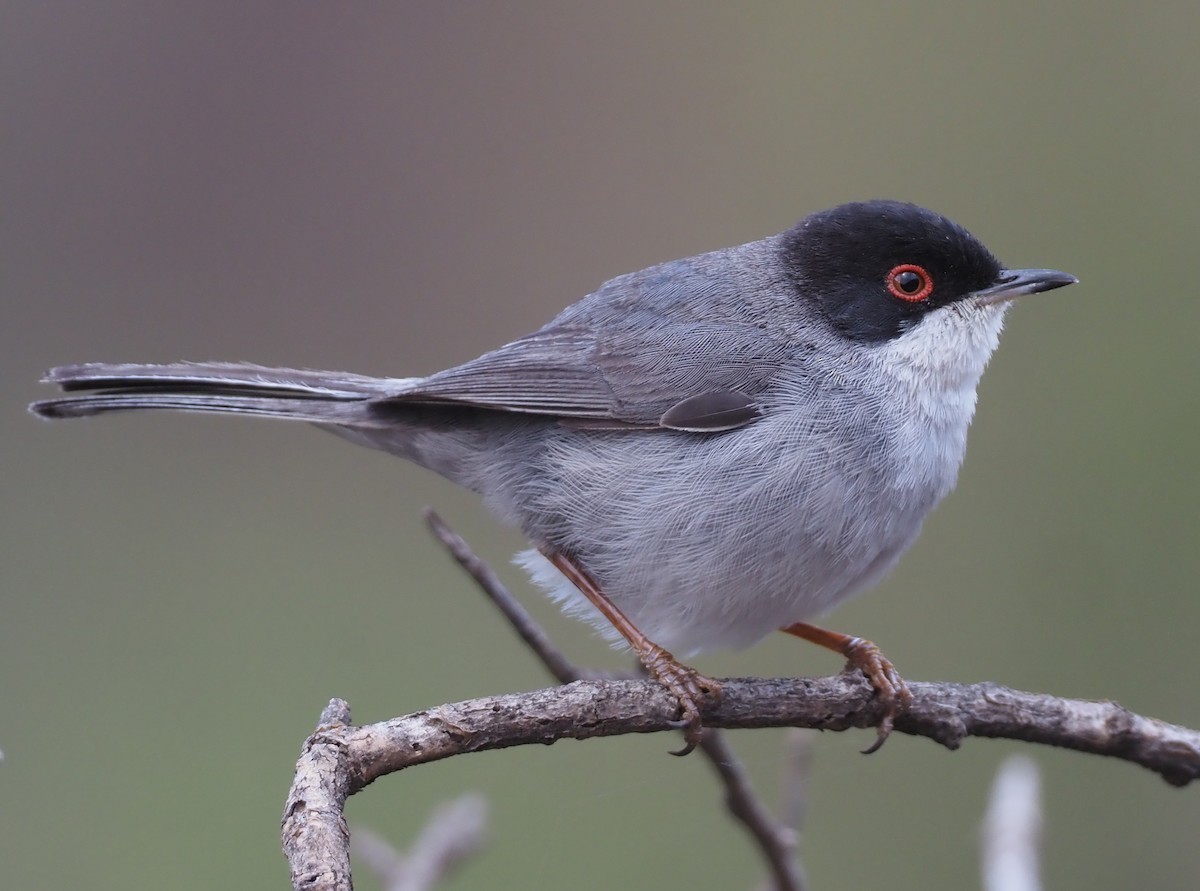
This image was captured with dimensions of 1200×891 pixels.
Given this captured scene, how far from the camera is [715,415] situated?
3.75m

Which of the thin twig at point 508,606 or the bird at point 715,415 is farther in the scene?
the bird at point 715,415

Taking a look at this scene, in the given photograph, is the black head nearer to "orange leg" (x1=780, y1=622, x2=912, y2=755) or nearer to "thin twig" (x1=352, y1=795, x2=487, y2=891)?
"orange leg" (x1=780, y1=622, x2=912, y2=755)

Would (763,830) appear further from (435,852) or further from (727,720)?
(435,852)

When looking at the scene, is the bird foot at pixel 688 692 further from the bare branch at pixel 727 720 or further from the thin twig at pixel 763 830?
the thin twig at pixel 763 830

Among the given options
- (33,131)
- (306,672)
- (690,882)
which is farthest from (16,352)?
(690,882)

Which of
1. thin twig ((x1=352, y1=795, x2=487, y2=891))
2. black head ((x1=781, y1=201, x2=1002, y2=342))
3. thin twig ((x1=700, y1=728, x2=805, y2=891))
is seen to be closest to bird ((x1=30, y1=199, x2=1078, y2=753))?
black head ((x1=781, y1=201, x2=1002, y2=342))

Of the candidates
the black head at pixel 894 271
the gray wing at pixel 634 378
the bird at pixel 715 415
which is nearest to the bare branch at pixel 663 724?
the bird at pixel 715 415

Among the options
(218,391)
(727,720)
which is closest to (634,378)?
(727,720)

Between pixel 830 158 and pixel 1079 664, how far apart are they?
3.66 m

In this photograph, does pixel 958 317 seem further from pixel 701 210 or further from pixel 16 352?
pixel 16 352

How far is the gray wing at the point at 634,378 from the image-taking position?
3.78 m

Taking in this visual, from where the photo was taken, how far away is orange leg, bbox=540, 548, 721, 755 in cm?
333

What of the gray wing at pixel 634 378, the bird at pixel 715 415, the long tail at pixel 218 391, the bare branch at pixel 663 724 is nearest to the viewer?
the bare branch at pixel 663 724

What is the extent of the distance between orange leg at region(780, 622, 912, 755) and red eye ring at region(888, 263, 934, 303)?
1.16 metres
